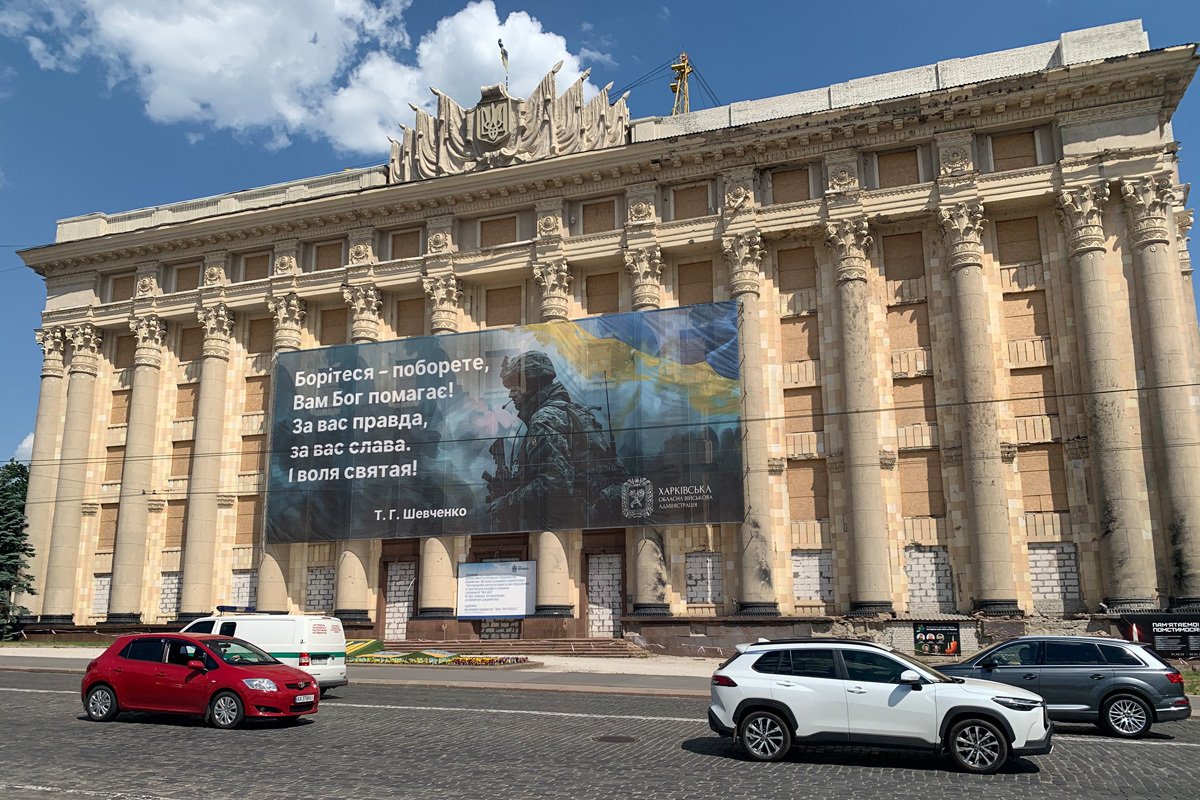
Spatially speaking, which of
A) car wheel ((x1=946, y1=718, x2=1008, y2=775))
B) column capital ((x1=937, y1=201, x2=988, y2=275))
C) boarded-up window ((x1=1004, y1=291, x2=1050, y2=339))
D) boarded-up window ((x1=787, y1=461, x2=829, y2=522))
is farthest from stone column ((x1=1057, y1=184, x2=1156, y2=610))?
car wheel ((x1=946, y1=718, x2=1008, y2=775))

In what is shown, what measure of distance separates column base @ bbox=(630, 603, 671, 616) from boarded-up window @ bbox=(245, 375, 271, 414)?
19165 millimetres

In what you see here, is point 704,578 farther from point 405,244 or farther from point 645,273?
point 405,244

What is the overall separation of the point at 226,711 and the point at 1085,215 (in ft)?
95.4

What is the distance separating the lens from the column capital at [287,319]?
3997 centimetres

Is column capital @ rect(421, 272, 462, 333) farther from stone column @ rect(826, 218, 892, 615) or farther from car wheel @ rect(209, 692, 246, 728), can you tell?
car wheel @ rect(209, 692, 246, 728)

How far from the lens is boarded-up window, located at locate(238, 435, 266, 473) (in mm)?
40088

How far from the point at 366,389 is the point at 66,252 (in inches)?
712

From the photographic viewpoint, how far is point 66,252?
144ft

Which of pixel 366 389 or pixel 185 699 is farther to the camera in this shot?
pixel 366 389

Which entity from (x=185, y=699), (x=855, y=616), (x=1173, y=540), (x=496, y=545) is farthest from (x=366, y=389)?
(x=1173, y=540)

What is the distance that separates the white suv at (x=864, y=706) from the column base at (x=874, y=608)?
18.0 meters

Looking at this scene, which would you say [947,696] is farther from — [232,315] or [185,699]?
[232,315]

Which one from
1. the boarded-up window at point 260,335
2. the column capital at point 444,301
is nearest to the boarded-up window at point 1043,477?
the column capital at point 444,301

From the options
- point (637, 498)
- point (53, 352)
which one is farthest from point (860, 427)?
point (53, 352)
